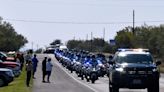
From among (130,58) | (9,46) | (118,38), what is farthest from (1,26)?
(130,58)

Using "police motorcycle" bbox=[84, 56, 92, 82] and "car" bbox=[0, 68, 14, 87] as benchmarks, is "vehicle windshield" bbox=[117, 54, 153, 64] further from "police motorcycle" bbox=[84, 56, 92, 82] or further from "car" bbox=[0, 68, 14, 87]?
"police motorcycle" bbox=[84, 56, 92, 82]

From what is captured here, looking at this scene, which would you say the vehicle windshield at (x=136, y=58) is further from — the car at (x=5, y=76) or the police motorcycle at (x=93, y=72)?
the police motorcycle at (x=93, y=72)

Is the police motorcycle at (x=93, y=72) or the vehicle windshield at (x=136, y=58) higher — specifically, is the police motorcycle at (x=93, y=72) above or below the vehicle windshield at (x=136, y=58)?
below

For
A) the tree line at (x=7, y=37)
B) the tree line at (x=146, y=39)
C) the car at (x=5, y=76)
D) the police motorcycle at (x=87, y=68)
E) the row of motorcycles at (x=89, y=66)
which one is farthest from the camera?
the tree line at (x=7, y=37)

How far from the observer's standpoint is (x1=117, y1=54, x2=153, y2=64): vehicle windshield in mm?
26641

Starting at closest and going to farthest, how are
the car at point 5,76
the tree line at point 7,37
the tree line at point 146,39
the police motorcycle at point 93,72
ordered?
1. the car at point 5,76
2. the police motorcycle at point 93,72
3. the tree line at point 146,39
4. the tree line at point 7,37

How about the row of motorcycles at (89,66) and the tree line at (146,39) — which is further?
the tree line at (146,39)

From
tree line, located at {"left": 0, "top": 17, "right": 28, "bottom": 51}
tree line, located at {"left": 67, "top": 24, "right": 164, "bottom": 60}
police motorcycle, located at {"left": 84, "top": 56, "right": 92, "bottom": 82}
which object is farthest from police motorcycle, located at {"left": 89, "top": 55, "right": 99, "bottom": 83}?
tree line, located at {"left": 0, "top": 17, "right": 28, "bottom": 51}

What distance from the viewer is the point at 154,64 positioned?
1044 inches

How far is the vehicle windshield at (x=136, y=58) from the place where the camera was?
26.6 meters

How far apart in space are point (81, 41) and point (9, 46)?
67903 mm

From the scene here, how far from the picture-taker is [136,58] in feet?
87.9

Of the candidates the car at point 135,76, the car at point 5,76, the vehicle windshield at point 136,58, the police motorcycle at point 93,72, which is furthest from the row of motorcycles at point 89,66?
the car at point 135,76

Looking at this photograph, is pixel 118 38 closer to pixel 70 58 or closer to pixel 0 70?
pixel 70 58
